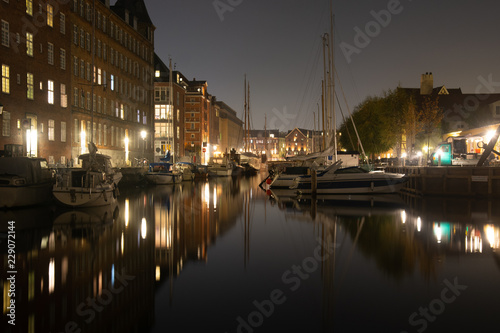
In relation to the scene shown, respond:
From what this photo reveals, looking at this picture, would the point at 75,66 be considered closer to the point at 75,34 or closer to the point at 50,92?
the point at 75,34

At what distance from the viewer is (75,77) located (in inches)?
1959

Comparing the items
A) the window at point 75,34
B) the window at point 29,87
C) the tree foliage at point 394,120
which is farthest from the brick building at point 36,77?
the tree foliage at point 394,120

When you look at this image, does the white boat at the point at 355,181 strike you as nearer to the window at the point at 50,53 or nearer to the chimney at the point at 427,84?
the window at the point at 50,53

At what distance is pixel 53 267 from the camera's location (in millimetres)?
10281

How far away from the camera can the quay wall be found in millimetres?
30578

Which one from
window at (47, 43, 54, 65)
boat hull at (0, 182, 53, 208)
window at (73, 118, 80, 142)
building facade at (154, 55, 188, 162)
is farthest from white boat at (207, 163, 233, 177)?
boat hull at (0, 182, 53, 208)

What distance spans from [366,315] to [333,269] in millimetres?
3157

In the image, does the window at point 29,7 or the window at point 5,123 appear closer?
the window at point 5,123

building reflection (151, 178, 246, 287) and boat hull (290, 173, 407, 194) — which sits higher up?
boat hull (290, 173, 407, 194)

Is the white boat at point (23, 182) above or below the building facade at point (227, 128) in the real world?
Result: below

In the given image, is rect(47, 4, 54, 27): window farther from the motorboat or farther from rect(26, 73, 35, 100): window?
the motorboat
